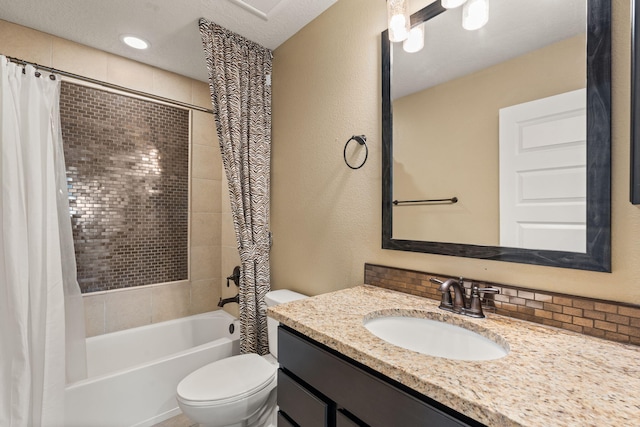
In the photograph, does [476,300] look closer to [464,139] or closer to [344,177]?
[464,139]

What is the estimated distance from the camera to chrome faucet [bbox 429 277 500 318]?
0.95 metres

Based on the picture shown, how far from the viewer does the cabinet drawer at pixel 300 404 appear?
2.68 feet

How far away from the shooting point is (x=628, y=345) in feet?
2.39

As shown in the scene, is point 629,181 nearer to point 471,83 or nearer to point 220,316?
point 471,83

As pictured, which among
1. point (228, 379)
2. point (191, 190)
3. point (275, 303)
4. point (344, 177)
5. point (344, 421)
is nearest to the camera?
point (344, 421)

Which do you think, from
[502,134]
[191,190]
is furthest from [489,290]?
[191,190]

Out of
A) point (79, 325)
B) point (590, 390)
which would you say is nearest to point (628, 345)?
point (590, 390)

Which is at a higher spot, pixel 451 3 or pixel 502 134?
pixel 451 3

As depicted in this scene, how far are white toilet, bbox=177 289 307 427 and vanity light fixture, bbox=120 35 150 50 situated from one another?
1.98 m

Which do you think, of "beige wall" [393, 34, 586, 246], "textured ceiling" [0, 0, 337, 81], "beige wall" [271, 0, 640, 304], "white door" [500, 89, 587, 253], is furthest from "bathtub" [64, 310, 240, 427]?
"textured ceiling" [0, 0, 337, 81]

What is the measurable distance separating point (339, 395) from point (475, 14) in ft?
4.55

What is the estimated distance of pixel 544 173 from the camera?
0.89 meters

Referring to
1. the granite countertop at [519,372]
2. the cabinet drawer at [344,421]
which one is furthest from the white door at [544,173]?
the cabinet drawer at [344,421]

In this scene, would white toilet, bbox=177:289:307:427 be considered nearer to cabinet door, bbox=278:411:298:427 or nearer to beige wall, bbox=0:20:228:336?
cabinet door, bbox=278:411:298:427
